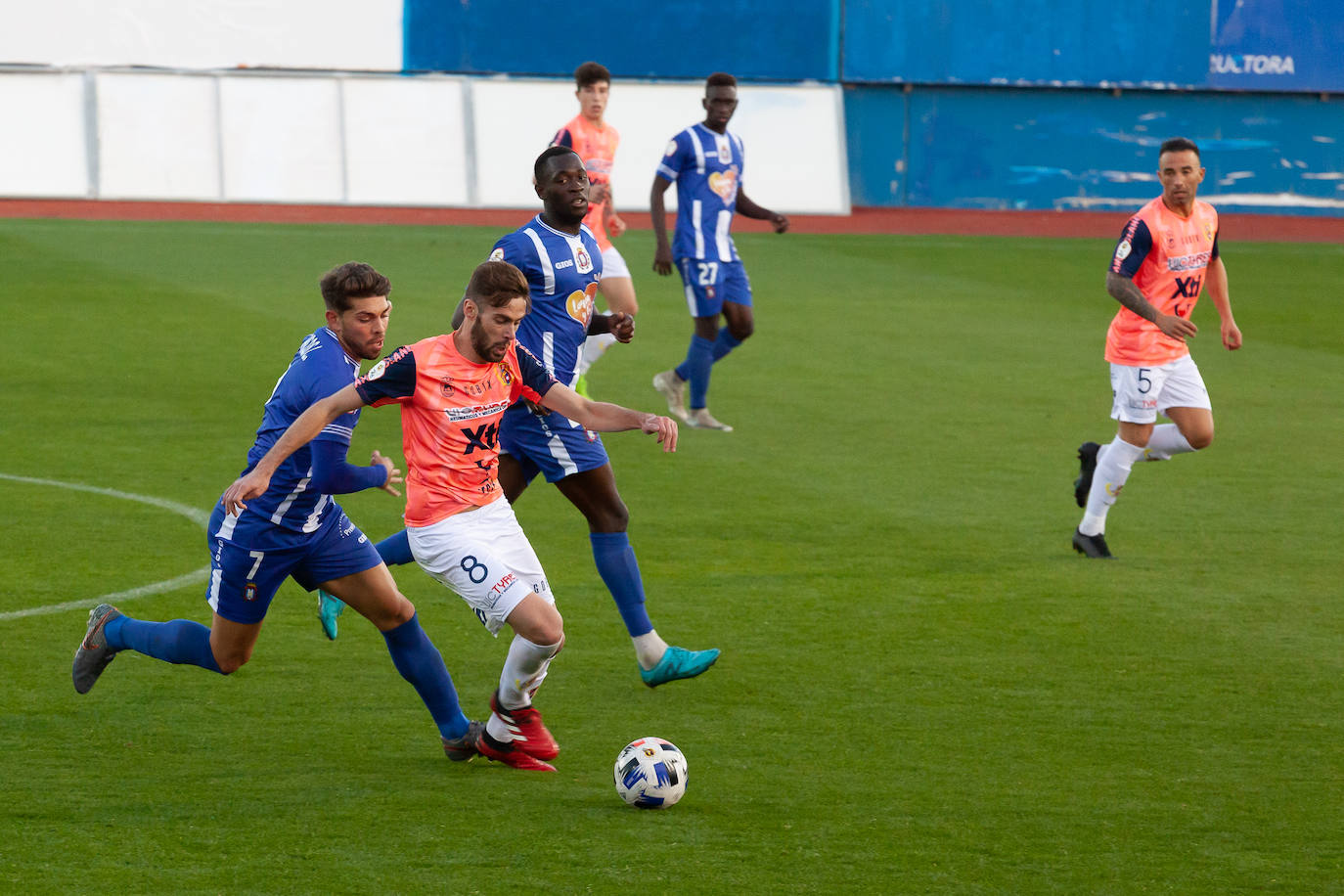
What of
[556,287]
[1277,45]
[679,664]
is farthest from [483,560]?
[1277,45]

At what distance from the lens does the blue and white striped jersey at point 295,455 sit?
17.7ft

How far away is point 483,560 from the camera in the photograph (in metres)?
5.52

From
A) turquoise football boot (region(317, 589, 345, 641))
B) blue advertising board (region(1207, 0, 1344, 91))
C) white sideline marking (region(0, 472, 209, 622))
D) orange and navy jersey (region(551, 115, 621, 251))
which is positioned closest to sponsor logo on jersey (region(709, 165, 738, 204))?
orange and navy jersey (region(551, 115, 621, 251))

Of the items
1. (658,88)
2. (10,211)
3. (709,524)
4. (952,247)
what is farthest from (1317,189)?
(709,524)

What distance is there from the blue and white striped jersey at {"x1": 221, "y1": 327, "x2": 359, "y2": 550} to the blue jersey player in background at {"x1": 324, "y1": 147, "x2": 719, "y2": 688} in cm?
121

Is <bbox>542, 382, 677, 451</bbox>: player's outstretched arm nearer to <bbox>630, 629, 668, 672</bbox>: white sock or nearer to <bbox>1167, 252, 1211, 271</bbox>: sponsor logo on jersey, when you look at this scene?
<bbox>630, 629, 668, 672</bbox>: white sock

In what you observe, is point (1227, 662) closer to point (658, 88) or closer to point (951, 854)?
point (951, 854)

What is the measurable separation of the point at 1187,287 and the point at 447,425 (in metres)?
4.86

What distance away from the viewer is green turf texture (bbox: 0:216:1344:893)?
16.5ft

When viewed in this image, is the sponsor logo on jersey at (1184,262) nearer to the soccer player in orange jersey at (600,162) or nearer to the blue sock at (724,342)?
the blue sock at (724,342)

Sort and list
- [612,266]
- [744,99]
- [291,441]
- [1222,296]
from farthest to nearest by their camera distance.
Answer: [744,99]
[612,266]
[1222,296]
[291,441]

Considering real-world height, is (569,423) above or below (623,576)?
above

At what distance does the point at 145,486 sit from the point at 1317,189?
1035 inches

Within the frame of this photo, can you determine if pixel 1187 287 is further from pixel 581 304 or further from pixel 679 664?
pixel 679 664
